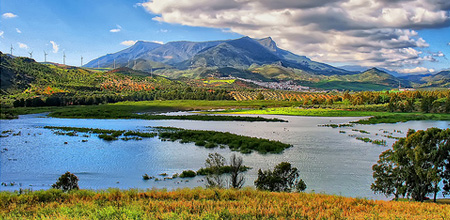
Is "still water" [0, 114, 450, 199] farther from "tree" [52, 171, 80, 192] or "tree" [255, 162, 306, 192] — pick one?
"tree" [52, 171, 80, 192]

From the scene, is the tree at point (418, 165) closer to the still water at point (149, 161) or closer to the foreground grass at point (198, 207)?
→ the still water at point (149, 161)

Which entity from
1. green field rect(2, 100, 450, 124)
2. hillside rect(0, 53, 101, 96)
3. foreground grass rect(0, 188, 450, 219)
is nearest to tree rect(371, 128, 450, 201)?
foreground grass rect(0, 188, 450, 219)

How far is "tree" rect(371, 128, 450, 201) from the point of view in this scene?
1919 centimetres

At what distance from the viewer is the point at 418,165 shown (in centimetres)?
1922

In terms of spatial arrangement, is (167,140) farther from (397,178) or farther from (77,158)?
(397,178)

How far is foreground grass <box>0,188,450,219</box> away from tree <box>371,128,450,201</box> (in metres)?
5.09

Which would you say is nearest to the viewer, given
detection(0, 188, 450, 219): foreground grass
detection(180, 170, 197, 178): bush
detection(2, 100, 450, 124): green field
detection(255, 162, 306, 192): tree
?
detection(0, 188, 450, 219): foreground grass

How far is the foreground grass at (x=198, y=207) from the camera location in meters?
12.4

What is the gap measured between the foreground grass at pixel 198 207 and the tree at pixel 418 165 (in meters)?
5.09

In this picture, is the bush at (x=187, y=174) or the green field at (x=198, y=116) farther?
the green field at (x=198, y=116)

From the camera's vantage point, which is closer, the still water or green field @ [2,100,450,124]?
the still water

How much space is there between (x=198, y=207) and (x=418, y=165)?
546 inches

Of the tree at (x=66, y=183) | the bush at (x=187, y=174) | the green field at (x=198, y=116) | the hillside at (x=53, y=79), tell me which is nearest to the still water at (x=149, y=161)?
the bush at (x=187, y=174)

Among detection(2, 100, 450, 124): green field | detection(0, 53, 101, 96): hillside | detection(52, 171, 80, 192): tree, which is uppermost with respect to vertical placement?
detection(0, 53, 101, 96): hillside
